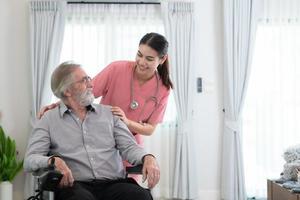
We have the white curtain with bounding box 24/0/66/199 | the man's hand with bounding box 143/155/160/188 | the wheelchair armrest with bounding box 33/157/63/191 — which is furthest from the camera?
the white curtain with bounding box 24/0/66/199

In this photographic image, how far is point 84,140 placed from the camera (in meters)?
2.15

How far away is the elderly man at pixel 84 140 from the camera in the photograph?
2.07 meters

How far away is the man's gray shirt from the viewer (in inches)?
83.1

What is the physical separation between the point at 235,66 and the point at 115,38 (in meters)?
1.27

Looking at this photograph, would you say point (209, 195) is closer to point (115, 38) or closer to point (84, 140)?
point (115, 38)

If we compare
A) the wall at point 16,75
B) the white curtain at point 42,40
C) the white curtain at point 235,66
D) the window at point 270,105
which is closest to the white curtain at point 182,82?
the white curtain at point 235,66

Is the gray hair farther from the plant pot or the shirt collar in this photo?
the plant pot

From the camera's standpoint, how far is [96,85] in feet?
8.15

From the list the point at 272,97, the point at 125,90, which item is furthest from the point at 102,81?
the point at 272,97

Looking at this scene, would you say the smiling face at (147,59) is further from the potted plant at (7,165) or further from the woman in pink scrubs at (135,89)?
the potted plant at (7,165)

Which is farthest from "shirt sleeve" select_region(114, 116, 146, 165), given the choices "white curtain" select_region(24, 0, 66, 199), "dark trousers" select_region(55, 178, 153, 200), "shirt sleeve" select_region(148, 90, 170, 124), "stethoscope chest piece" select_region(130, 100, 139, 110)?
"white curtain" select_region(24, 0, 66, 199)

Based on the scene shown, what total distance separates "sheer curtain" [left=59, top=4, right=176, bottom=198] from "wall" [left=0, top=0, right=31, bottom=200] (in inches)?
17.6

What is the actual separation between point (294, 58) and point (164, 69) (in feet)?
8.11

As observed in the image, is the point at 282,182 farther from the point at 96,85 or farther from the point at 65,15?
the point at 65,15
